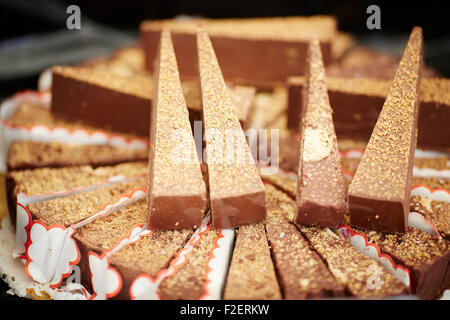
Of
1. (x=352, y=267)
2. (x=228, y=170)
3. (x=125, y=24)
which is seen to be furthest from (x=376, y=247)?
(x=125, y=24)

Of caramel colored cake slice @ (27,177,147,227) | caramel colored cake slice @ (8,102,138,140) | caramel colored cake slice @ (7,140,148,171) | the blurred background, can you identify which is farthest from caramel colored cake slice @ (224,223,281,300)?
the blurred background

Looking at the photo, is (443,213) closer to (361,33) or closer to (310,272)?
(310,272)

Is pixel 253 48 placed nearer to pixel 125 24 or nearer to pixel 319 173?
pixel 319 173

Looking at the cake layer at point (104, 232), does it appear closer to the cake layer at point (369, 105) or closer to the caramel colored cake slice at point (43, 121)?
the caramel colored cake slice at point (43, 121)

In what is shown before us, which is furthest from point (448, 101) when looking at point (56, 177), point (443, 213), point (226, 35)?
point (56, 177)

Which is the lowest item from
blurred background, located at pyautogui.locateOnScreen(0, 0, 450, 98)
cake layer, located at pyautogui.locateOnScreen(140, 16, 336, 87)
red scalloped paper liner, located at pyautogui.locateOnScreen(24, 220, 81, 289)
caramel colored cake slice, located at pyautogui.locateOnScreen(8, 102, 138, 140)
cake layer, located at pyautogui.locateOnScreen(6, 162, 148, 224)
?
red scalloped paper liner, located at pyautogui.locateOnScreen(24, 220, 81, 289)

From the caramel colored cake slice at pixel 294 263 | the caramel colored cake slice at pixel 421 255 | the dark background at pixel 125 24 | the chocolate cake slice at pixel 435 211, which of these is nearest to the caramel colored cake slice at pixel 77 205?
the caramel colored cake slice at pixel 294 263

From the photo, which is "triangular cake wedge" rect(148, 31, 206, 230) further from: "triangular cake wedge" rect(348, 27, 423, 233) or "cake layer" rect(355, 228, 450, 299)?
"cake layer" rect(355, 228, 450, 299)
